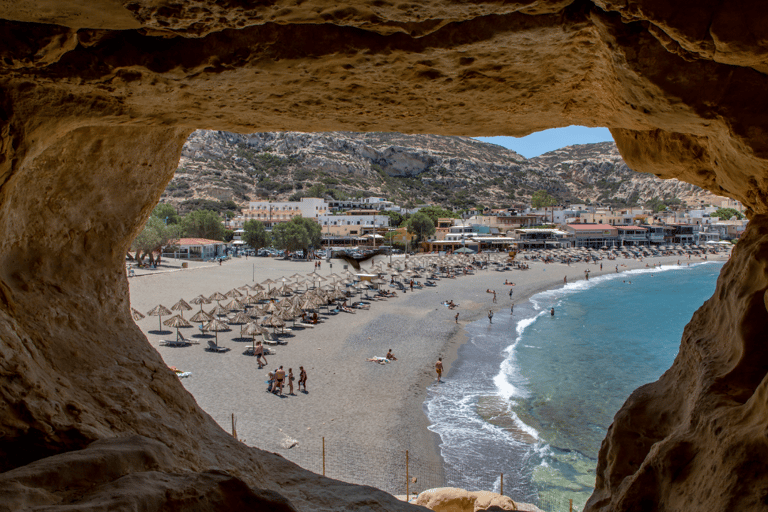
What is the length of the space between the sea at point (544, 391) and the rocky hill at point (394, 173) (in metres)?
80.6

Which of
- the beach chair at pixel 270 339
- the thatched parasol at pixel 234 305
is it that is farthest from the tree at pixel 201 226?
the beach chair at pixel 270 339

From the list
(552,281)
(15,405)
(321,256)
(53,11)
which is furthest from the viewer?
(321,256)

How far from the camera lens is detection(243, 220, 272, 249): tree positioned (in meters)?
63.8

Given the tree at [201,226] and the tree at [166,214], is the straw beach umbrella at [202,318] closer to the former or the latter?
the tree at [166,214]

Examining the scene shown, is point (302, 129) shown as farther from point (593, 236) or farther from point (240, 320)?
point (593, 236)

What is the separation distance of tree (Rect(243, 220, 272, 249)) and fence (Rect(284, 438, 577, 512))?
2162 inches

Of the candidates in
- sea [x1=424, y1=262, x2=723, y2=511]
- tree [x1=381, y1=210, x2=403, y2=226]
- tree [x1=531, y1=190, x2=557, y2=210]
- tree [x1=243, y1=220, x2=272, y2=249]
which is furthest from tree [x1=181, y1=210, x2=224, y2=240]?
tree [x1=531, y1=190, x2=557, y2=210]

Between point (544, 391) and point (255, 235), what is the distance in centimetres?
5337

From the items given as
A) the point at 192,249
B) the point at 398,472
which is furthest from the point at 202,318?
the point at 192,249

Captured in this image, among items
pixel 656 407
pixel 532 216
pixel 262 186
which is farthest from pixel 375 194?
pixel 656 407

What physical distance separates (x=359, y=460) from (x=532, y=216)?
8653 centimetres

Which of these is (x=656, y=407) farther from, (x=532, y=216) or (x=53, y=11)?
(x=532, y=216)

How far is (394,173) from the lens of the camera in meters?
141

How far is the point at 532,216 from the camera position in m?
91.2
